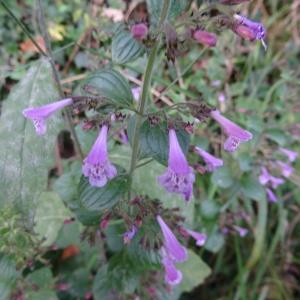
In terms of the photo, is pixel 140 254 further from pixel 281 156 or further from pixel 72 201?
pixel 281 156

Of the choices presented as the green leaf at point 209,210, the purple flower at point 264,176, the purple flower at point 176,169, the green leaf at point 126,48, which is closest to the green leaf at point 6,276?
the purple flower at point 176,169

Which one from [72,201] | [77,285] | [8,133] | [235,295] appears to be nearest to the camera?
[8,133]

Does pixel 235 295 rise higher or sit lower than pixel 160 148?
lower

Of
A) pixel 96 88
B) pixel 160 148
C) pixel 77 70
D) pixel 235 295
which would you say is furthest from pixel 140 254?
pixel 77 70

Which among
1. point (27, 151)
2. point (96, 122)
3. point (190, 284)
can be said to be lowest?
point (190, 284)

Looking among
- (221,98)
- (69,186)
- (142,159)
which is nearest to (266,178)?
(221,98)

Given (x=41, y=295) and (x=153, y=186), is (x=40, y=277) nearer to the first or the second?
(x=41, y=295)

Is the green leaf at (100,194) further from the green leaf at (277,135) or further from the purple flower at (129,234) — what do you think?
the green leaf at (277,135)
